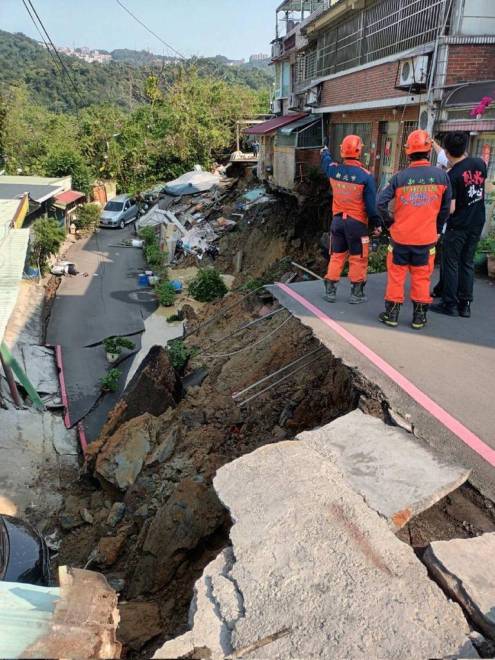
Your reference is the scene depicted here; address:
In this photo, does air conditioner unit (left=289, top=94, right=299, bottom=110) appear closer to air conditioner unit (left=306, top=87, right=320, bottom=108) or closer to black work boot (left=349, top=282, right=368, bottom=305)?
air conditioner unit (left=306, top=87, right=320, bottom=108)

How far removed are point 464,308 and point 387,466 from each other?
3546 millimetres

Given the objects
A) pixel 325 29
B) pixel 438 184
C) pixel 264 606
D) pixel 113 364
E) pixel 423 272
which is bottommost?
pixel 113 364

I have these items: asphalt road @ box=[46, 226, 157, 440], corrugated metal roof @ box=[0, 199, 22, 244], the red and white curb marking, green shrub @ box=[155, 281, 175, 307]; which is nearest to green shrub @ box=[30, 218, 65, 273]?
asphalt road @ box=[46, 226, 157, 440]

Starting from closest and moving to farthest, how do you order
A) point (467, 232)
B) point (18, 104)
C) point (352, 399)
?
1. point (352, 399)
2. point (467, 232)
3. point (18, 104)

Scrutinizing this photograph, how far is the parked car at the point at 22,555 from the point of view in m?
4.95

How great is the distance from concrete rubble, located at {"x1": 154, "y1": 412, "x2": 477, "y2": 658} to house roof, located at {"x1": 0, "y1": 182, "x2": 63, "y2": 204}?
17285 millimetres

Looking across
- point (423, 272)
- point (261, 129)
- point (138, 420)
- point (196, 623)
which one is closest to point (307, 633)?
point (196, 623)

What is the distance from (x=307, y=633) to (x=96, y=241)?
28.5m

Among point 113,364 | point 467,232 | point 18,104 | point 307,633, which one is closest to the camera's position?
point 307,633

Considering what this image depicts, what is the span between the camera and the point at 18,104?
4003 cm

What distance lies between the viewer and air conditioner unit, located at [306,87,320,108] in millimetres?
18391

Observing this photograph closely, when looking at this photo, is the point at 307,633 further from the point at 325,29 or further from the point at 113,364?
the point at 325,29

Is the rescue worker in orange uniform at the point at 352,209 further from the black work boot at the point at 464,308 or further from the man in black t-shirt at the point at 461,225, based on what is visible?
the black work boot at the point at 464,308

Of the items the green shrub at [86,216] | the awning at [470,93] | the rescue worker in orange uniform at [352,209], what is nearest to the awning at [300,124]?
the awning at [470,93]
